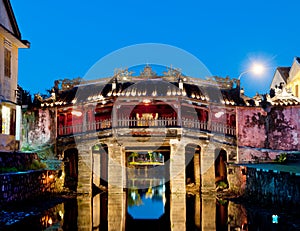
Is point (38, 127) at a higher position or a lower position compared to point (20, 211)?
higher

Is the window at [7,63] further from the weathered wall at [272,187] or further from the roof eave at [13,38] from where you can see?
the weathered wall at [272,187]

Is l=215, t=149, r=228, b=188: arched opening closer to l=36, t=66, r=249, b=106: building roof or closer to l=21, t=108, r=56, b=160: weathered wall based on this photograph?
l=36, t=66, r=249, b=106: building roof

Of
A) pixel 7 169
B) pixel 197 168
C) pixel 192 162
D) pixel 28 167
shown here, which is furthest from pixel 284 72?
pixel 7 169

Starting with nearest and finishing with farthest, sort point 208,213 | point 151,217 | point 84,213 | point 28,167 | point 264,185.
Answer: point 151,217 < point 84,213 < point 208,213 < point 264,185 < point 28,167

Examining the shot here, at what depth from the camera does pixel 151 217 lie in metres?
18.2

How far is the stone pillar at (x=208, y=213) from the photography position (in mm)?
15591

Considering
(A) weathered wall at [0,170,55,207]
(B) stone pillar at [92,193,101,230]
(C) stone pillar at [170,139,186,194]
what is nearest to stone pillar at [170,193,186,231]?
(C) stone pillar at [170,139,186,194]

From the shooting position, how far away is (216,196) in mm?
27578

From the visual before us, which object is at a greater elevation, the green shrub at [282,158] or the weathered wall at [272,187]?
the green shrub at [282,158]

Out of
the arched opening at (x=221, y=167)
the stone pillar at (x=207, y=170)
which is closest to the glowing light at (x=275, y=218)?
the stone pillar at (x=207, y=170)

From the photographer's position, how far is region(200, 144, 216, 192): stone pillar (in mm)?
29141

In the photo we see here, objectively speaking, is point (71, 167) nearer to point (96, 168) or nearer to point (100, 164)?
point (100, 164)

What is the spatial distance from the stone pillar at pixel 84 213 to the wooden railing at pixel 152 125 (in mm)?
4959

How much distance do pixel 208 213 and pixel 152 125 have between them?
9.06 m
